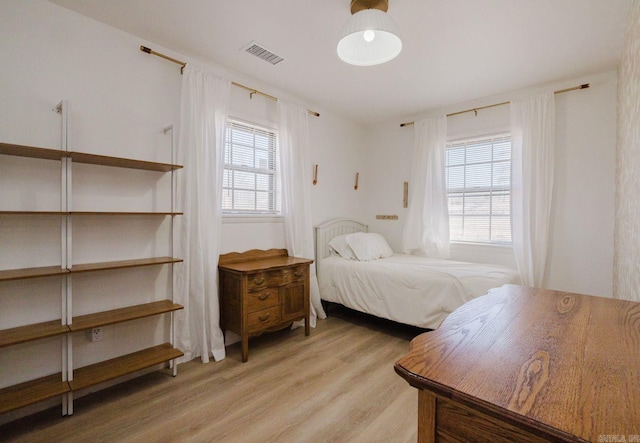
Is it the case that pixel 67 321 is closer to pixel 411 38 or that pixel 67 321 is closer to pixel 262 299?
pixel 262 299

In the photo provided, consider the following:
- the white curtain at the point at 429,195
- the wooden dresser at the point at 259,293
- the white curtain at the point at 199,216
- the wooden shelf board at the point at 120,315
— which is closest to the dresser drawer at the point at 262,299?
the wooden dresser at the point at 259,293

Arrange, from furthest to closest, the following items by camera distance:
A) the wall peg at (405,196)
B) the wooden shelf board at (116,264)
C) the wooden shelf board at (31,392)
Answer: the wall peg at (405,196) → the wooden shelf board at (116,264) → the wooden shelf board at (31,392)

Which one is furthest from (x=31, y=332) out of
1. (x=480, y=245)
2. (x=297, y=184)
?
(x=480, y=245)

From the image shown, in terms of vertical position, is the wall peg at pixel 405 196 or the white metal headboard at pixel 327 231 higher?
the wall peg at pixel 405 196

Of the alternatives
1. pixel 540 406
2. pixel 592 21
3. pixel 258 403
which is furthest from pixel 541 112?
pixel 258 403

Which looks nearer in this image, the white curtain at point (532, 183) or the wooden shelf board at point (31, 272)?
the wooden shelf board at point (31, 272)

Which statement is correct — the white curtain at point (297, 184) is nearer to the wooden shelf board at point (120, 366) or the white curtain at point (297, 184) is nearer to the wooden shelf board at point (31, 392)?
the wooden shelf board at point (120, 366)

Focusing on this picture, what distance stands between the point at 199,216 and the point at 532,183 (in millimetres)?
3306

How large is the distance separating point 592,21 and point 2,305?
429 centimetres

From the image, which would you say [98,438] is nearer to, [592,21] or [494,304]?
[494,304]

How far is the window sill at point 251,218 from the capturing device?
2818mm

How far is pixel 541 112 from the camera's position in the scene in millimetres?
2975

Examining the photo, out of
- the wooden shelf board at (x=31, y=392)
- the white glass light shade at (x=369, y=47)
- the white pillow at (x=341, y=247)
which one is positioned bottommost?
the wooden shelf board at (x=31, y=392)

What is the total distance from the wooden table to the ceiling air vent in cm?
245
